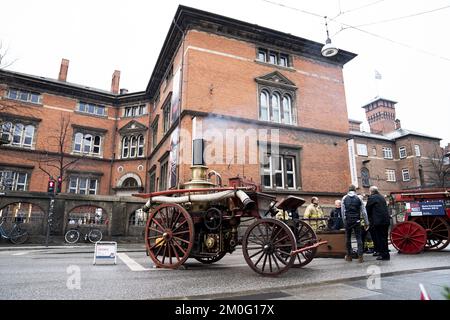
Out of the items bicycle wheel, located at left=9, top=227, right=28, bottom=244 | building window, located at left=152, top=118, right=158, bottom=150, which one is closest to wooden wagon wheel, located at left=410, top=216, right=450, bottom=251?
bicycle wheel, located at left=9, top=227, right=28, bottom=244

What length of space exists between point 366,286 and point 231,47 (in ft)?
54.0

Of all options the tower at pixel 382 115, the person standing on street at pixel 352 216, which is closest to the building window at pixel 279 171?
the person standing on street at pixel 352 216

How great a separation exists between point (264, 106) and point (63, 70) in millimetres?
22251

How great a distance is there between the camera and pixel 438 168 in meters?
39.5

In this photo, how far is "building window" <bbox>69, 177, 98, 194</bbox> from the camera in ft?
80.7

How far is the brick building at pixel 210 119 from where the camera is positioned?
16.0 metres

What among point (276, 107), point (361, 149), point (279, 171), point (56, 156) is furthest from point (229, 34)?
point (361, 149)

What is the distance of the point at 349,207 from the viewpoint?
6684 mm

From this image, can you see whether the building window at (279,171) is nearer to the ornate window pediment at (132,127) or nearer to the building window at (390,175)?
the ornate window pediment at (132,127)

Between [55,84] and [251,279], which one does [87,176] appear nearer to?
[55,84]

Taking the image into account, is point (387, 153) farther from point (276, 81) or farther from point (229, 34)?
point (229, 34)

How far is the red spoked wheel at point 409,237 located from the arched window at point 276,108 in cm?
1111

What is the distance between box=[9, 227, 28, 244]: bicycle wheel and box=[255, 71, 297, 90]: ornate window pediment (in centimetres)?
1539

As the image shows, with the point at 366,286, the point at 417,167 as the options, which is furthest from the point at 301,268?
the point at 417,167
